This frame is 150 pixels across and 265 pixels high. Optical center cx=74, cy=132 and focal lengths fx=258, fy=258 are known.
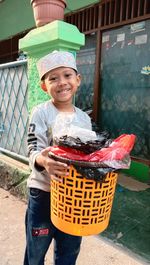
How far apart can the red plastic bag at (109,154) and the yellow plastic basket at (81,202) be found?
7cm

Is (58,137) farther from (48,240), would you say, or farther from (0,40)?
(0,40)

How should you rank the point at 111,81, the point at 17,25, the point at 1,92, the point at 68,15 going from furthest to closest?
the point at 17,25 < the point at 68,15 < the point at 111,81 < the point at 1,92

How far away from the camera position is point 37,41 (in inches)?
93.8

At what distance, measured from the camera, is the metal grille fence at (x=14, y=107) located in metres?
3.17

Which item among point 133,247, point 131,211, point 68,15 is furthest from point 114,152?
point 68,15

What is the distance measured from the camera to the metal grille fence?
3.17 m

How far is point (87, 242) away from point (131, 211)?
81 centimetres

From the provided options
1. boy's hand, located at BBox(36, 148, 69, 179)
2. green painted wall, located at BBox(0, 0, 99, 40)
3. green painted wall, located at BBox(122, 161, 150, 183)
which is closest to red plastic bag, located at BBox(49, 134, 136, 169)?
boy's hand, located at BBox(36, 148, 69, 179)

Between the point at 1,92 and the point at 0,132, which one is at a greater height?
the point at 1,92

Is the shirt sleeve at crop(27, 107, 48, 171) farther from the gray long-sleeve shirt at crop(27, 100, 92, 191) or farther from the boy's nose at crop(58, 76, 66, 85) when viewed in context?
the boy's nose at crop(58, 76, 66, 85)

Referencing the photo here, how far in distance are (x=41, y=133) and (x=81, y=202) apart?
0.44 metres

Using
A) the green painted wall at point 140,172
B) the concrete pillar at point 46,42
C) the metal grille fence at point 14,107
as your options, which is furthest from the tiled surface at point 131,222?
the concrete pillar at point 46,42

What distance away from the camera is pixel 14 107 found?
340 centimetres

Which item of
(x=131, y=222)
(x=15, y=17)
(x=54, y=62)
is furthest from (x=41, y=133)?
(x=15, y=17)
